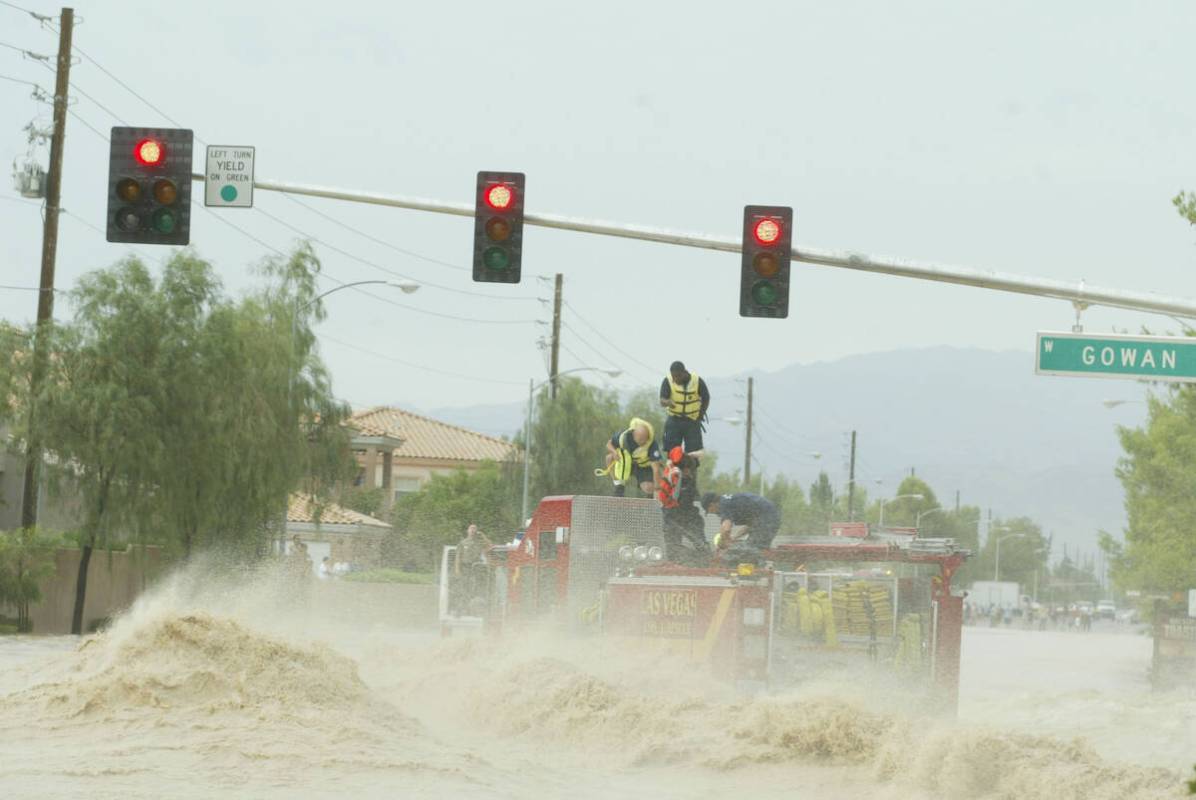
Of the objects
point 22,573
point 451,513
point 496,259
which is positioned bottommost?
point 22,573

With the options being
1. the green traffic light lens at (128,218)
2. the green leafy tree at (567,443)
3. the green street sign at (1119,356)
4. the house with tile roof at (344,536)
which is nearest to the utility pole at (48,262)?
the green traffic light lens at (128,218)

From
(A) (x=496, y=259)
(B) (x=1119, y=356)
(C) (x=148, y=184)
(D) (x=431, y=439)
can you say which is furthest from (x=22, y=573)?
(D) (x=431, y=439)

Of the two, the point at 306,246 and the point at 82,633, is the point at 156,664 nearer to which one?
the point at 82,633

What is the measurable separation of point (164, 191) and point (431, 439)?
3315 inches

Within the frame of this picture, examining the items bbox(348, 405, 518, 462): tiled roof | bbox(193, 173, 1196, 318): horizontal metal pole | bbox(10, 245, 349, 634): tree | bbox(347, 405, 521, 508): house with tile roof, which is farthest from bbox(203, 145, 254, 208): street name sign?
bbox(348, 405, 518, 462): tiled roof

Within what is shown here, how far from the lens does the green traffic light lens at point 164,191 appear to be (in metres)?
15.8

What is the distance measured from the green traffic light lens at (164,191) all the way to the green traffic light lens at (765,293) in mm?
5248

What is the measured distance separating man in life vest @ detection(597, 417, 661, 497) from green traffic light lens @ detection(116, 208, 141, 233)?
5195 millimetres

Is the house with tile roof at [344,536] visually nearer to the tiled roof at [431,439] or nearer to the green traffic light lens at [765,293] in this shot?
the tiled roof at [431,439]

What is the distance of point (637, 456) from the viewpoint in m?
18.0

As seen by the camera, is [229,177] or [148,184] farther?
[229,177]

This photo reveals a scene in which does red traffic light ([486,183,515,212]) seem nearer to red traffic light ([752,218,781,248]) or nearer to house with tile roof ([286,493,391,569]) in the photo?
red traffic light ([752,218,781,248])

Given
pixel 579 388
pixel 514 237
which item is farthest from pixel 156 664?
→ pixel 579 388

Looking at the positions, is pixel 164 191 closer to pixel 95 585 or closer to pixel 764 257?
pixel 764 257
